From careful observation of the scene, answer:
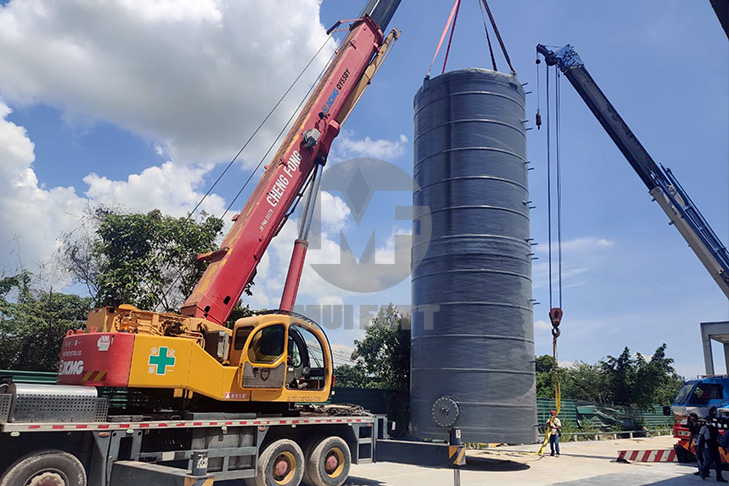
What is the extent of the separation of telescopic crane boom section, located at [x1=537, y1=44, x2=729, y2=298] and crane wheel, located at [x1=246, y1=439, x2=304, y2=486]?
1590 cm

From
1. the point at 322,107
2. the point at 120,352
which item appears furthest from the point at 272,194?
the point at 120,352

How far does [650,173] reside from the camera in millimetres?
18984

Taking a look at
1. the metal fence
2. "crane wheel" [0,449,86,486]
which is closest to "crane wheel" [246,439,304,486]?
"crane wheel" [0,449,86,486]

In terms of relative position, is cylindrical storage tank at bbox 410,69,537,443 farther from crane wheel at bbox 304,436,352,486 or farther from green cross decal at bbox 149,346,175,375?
green cross decal at bbox 149,346,175,375

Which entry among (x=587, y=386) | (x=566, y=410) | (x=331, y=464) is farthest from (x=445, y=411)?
(x=587, y=386)

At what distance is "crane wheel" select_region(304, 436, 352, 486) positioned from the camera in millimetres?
9758

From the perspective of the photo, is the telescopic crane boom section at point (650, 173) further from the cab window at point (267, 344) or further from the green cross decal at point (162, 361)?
the green cross decal at point (162, 361)

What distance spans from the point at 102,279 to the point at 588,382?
29.0 metres

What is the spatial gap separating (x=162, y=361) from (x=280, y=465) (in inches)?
117

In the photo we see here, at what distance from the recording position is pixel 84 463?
287 inches

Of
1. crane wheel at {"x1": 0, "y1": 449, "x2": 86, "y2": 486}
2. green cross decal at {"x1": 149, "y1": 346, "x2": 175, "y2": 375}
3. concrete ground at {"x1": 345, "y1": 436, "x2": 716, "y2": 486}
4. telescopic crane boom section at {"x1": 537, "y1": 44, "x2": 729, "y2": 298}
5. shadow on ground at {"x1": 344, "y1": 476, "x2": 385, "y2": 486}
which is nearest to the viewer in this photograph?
crane wheel at {"x1": 0, "y1": 449, "x2": 86, "y2": 486}

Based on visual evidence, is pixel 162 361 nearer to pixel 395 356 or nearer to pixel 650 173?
pixel 395 356

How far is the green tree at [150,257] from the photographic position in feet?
49.8

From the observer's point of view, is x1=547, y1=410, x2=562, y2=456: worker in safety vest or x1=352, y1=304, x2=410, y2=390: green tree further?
x1=352, y1=304, x2=410, y2=390: green tree
